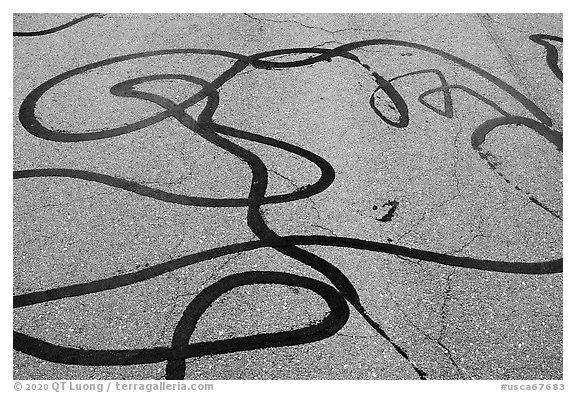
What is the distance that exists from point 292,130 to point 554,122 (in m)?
1.96

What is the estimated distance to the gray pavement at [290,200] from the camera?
2.85 metres

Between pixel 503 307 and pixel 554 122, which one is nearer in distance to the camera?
pixel 503 307

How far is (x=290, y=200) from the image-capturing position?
11.8 ft

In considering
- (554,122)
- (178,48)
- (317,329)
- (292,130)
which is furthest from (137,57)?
(554,122)

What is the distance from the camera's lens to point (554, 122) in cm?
419

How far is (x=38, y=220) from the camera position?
11.3 ft

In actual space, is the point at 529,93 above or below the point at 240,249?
above

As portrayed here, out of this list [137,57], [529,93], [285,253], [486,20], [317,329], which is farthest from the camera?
[486,20]

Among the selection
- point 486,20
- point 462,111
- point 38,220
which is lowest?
point 38,220

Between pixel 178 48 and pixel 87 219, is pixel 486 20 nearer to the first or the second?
pixel 178 48

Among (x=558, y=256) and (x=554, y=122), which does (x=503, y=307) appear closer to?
(x=558, y=256)

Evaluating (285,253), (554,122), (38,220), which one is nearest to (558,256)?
(554,122)

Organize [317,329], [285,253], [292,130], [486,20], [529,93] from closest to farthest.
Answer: [317,329], [285,253], [292,130], [529,93], [486,20]

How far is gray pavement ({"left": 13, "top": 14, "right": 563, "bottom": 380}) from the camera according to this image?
2.85 meters
